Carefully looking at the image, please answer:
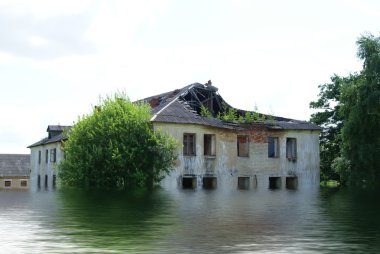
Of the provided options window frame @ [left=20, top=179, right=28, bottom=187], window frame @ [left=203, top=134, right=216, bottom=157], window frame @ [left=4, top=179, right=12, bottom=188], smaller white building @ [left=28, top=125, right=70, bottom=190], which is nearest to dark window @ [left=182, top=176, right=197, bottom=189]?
window frame @ [left=203, top=134, right=216, bottom=157]

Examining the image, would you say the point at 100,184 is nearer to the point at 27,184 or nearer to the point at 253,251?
the point at 253,251

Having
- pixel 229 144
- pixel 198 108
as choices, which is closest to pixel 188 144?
pixel 229 144

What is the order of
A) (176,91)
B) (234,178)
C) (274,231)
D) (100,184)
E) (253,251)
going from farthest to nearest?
(176,91) < (234,178) < (100,184) < (274,231) < (253,251)

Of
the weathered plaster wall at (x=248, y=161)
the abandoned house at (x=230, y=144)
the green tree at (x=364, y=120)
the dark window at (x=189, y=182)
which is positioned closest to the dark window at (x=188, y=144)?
the abandoned house at (x=230, y=144)

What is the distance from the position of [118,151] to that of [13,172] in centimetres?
4628

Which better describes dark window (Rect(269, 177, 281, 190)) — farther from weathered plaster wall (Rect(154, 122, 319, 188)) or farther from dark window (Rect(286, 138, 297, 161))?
dark window (Rect(286, 138, 297, 161))

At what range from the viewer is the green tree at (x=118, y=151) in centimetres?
3706

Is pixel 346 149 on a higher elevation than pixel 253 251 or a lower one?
higher

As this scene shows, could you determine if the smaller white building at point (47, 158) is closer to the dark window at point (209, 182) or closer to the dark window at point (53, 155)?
the dark window at point (53, 155)

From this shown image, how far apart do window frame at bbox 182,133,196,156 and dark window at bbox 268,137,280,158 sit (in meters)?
7.03

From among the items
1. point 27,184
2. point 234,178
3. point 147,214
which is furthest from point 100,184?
point 27,184

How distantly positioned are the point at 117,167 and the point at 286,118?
16943 mm

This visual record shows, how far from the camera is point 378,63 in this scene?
39.9 metres

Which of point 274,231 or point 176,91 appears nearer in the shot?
point 274,231
